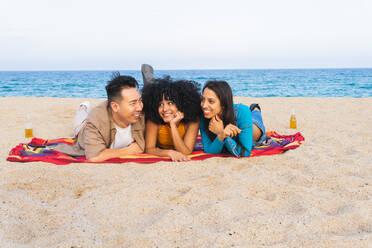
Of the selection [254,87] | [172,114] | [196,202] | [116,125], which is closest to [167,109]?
[172,114]

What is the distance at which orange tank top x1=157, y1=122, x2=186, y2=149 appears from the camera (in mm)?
4336

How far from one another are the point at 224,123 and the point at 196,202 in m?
1.75

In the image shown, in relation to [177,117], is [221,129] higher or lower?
lower

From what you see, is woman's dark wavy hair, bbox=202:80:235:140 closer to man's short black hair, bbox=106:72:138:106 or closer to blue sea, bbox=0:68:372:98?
blue sea, bbox=0:68:372:98

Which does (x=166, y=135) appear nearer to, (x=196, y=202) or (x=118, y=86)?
(x=118, y=86)

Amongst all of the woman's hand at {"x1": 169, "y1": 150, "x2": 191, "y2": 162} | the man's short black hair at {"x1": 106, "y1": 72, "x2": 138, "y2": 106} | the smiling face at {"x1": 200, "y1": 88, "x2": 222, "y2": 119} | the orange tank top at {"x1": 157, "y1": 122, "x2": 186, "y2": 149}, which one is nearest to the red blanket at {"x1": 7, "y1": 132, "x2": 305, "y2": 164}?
the woman's hand at {"x1": 169, "y1": 150, "x2": 191, "y2": 162}

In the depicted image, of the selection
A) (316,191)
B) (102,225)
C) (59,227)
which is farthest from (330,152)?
(59,227)

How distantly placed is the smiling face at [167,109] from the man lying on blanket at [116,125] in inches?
11.7

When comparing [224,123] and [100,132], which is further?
[224,123]

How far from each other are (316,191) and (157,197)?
1595 millimetres

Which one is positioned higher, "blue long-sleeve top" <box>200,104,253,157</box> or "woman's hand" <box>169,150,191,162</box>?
"blue long-sleeve top" <box>200,104,253,157</box>

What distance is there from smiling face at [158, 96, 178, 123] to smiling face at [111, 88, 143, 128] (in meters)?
0.30

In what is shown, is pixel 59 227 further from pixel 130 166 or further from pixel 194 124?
pixel 194 124

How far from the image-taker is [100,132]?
13.2 ft
